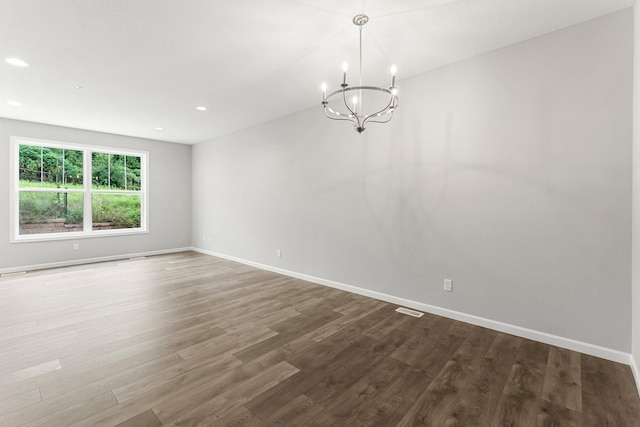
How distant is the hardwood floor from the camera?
1712 mm

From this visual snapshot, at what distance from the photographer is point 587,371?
2166 mm

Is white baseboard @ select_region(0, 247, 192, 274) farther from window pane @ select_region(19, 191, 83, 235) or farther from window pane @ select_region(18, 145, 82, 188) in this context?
window pane @ select_region(18, 145, 82, 188)

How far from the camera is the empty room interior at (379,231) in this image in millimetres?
1926

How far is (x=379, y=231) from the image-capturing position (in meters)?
3.71

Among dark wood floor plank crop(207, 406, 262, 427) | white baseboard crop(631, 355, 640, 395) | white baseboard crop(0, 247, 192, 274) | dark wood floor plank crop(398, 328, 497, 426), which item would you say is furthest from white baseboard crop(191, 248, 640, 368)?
white baseboard crop(0, 247, 192, 274)

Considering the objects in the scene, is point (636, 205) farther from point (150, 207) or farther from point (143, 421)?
point (150, 207)

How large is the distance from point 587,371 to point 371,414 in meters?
1.76

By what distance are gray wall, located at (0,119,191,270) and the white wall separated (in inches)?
304

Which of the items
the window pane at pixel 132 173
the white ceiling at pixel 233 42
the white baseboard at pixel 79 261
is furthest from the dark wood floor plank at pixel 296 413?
the window pane at pixel 132 173

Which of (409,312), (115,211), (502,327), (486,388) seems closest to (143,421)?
(486,388)

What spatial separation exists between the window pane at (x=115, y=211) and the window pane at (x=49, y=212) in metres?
0.28

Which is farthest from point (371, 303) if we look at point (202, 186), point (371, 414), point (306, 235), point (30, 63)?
point (202, 186)

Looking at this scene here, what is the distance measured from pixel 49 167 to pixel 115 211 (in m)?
1.36

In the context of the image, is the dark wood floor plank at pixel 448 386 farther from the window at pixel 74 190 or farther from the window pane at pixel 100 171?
the window pane at pixel 100 171
